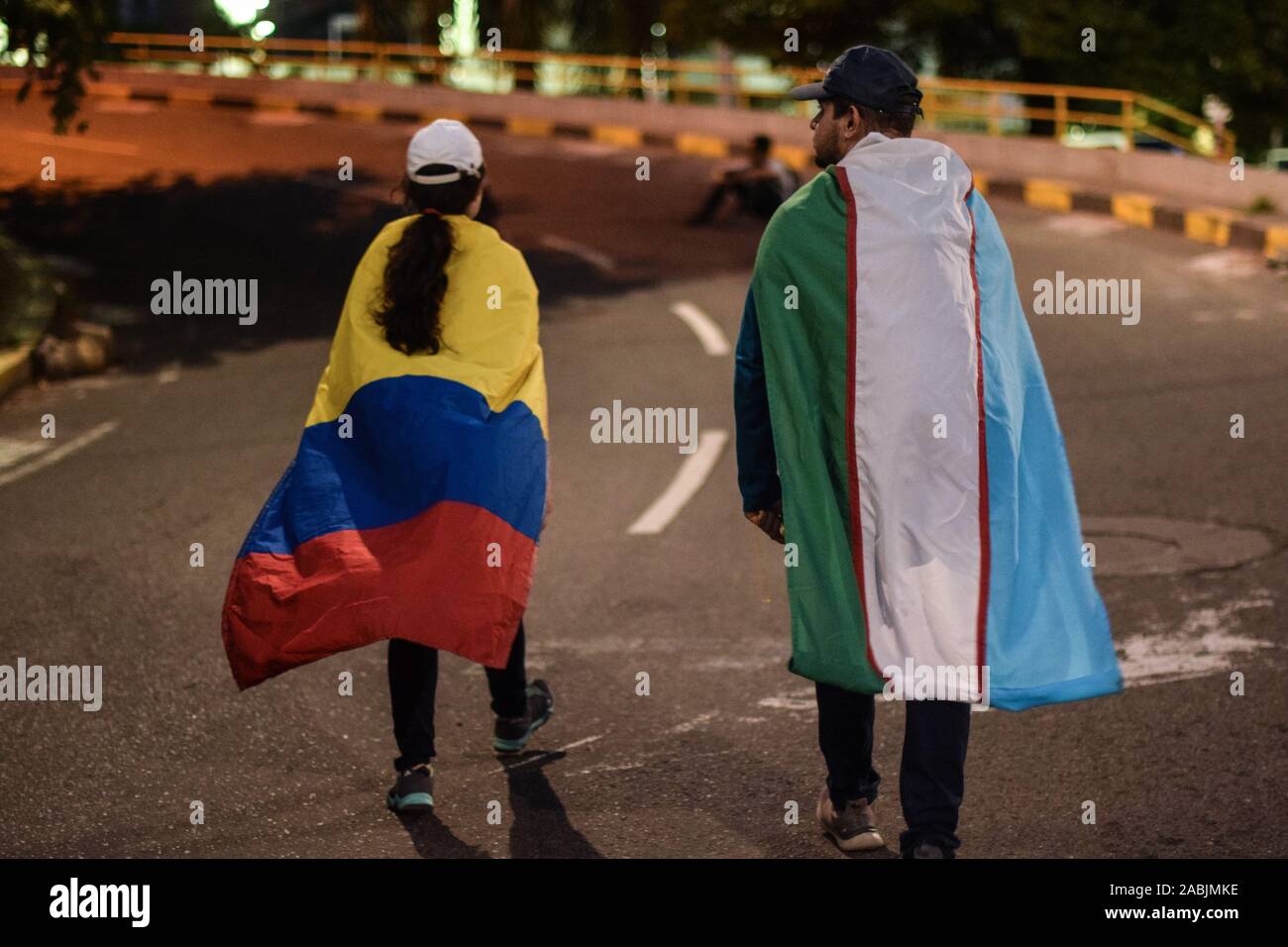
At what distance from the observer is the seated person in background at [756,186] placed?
59.5 feet

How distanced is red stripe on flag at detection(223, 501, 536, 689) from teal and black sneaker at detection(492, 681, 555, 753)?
30.8 inches

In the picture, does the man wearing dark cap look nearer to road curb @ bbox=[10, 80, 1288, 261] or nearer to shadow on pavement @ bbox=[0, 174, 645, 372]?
shadow on pavement @ bbox=[0, 174, 645, 372]

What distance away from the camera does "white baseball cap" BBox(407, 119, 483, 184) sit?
5.08 metres

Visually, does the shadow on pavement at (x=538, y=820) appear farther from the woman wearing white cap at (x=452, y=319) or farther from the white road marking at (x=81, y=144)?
the white road marking at (x=81, y=144)

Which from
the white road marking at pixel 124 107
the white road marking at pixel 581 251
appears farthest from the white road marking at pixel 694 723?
the white road marking at pixel 124 107

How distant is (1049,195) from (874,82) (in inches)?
646

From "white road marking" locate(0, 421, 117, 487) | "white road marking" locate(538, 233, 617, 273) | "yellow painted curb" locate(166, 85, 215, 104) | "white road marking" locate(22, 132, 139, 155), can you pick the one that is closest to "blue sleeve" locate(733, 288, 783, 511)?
"white road marking" locate(0, 421, 117, 487)

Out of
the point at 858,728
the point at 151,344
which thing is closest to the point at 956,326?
the point at 858,728

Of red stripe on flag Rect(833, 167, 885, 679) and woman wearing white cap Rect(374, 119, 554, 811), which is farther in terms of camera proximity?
woman wearing white cap Rect(374, 119, 554, 811)

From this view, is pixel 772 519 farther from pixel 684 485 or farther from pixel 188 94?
pixel 188 94

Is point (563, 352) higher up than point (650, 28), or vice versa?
point (650, 28)

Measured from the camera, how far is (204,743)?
19.0ft
